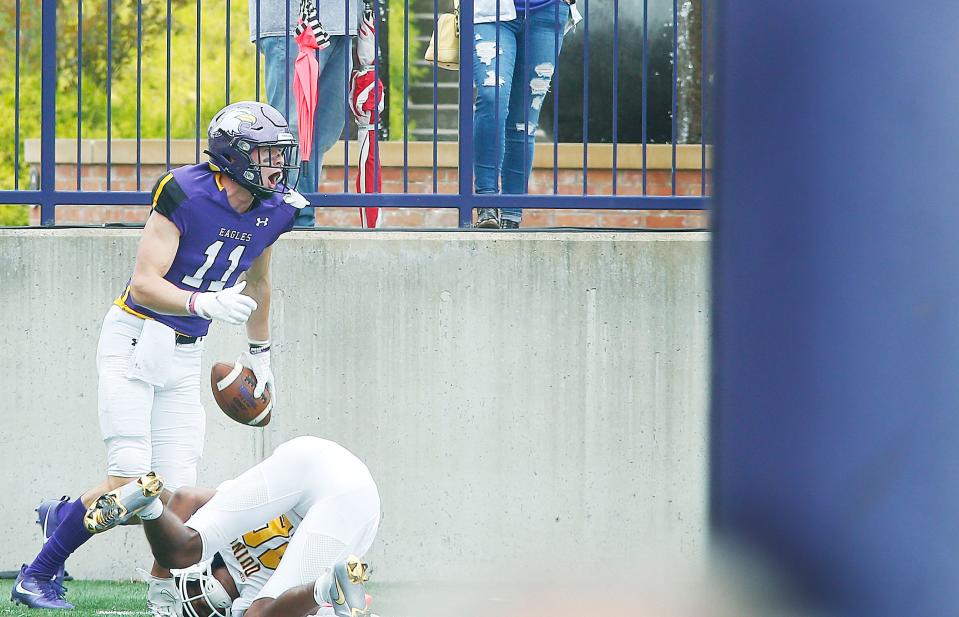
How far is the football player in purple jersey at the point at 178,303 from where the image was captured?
16.9 ft

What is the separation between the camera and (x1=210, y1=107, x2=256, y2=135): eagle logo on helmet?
5.18 metres

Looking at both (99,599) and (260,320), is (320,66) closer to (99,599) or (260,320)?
(260,320)

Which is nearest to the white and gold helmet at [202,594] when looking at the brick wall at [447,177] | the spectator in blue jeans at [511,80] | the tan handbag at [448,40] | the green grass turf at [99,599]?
the green grass turf at [99,599]

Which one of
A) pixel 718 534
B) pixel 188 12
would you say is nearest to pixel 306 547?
pixel 718 534

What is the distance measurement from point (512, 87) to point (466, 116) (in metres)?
0.29

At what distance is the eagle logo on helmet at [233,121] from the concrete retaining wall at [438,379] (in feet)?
4.05

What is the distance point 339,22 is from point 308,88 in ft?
1.24

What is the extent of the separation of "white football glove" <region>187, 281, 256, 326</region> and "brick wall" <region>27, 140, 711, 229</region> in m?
2.85

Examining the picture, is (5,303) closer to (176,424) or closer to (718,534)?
(176,424)

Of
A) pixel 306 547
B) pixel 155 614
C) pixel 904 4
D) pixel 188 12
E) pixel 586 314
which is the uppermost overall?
pixel 188 12

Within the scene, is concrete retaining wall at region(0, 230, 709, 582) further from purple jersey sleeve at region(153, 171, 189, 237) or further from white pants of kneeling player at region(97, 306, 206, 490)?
purple jersey sleeve at region(153, 171, 189, 237)

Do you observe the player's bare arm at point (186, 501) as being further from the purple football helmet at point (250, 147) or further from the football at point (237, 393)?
the purple football helmet at point (250, 147)

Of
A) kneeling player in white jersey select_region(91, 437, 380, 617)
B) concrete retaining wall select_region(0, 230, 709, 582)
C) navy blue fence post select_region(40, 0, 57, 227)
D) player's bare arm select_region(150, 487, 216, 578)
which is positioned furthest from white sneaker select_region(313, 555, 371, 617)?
navy blue fence post select_region(40, 0, 57, 227)

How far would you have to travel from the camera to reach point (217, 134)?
518cm
